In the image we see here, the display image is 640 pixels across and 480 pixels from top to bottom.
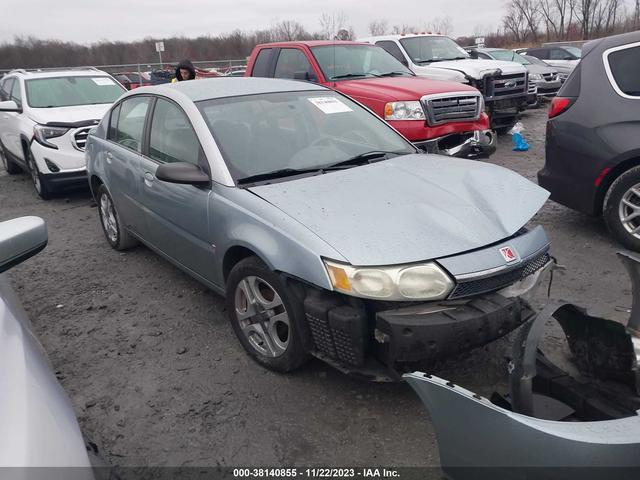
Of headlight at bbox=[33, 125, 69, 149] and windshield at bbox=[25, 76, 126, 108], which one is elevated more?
windshield at bbox=[25, 76, 126, 108]

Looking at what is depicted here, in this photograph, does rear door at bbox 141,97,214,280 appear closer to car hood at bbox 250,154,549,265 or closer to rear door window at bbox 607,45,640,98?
car hood at bbox 250,154,549,265

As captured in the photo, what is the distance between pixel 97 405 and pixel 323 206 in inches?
67.9


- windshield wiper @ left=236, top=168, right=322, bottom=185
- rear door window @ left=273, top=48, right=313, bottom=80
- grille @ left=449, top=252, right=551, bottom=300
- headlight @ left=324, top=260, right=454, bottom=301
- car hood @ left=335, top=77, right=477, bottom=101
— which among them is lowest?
grille @ left=449, top=252, right=551, bottom=300

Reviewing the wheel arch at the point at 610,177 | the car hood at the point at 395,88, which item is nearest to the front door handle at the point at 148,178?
the car hood at the point at 395,88

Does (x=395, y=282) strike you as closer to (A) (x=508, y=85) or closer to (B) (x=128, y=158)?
(B) (x=128, y=158)

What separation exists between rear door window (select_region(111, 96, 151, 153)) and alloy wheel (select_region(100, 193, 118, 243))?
0.67m

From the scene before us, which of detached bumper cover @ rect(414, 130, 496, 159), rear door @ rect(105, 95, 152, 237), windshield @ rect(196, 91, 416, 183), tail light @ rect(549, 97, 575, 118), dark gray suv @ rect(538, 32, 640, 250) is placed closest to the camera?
windshield @ rect(196, 91, 416, 183)

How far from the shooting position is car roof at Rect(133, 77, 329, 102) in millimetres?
3787

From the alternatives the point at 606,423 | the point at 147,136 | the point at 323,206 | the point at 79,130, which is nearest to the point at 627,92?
the point at 323,206

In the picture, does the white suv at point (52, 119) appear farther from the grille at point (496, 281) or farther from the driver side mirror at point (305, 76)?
the grille at point (496, 281)

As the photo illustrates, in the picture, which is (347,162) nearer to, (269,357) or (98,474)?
(269,357)

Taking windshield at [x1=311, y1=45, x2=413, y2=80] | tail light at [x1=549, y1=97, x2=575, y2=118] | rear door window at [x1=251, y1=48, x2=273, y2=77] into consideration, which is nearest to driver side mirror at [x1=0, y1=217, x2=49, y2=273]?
tail light at [x1=549, y1=97, x2=575, y2=118]

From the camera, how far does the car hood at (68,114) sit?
7.20m

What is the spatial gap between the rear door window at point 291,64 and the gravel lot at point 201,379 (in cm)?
384
